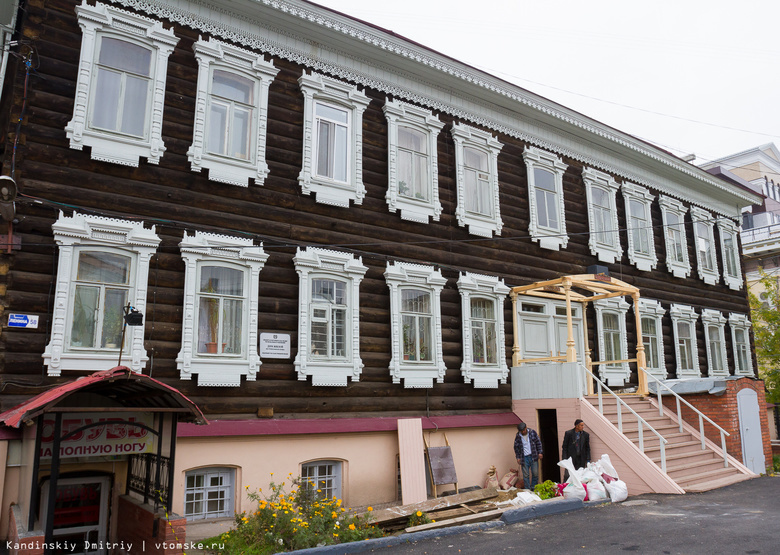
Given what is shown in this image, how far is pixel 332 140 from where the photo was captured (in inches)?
517

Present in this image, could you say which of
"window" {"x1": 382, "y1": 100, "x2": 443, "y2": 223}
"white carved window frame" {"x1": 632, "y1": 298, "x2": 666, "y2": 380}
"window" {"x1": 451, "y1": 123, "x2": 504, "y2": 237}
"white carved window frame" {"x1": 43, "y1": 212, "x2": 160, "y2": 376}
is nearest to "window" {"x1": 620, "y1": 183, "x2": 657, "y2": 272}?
"white carved window frame" {"x1": 632, "y1": 298, "x2": 666, "y2": 380}

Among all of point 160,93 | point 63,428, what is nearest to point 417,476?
point 63,428

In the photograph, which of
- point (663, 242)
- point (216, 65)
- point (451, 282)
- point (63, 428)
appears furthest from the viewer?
point (663, 242)

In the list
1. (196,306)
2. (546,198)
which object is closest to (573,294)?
(546,198)

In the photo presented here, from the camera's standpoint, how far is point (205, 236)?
1105cm

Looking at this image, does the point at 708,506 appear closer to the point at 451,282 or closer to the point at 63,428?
the point at 451,282

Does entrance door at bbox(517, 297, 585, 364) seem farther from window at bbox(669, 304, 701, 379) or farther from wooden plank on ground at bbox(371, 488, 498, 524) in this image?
wooden plank on ground at bbox(371, 488, 498, 524)

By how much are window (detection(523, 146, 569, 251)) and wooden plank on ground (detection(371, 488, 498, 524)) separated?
7.33 metres

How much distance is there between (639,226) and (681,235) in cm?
261

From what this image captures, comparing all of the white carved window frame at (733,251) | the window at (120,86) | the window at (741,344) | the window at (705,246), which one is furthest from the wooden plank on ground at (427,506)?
the white carved window frame at (733,251)

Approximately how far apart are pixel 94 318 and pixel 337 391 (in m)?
4.60

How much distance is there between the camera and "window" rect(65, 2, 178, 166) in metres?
10.2

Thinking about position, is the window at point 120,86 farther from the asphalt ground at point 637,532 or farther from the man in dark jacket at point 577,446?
the man in dark jacket at point 577,446

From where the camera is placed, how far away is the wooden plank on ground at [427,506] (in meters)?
10.1
